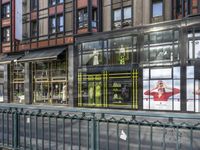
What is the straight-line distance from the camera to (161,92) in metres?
22.7

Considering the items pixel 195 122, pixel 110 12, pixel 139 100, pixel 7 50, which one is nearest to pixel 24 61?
pixel 7 50

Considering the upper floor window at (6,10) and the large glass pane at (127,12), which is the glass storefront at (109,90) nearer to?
the large glass pane at (127,12)

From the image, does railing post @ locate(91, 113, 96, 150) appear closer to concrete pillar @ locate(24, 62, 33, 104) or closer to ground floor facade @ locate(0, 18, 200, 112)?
ground floor facade @ locate(0, 18, 200, 112)

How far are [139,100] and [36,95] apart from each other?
12.9 meters

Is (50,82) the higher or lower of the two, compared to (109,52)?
lower

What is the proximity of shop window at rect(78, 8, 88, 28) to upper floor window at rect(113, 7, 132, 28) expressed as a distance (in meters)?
2.71

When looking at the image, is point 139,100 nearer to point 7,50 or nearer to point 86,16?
point 86,16

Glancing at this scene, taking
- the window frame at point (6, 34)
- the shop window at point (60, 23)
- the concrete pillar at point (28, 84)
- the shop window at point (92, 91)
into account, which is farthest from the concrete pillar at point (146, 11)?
the window frame at point (6, 34)

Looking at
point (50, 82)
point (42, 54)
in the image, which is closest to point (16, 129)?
point (42, 54)

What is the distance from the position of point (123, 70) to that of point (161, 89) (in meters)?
3.65

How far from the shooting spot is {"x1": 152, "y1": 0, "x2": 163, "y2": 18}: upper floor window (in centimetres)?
2403

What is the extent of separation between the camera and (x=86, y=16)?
2742cm

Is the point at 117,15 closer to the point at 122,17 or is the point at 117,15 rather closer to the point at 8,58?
the point at 122,17

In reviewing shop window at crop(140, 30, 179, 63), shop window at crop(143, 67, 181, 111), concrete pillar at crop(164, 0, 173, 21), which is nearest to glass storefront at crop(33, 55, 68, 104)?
shop window at crop(143, 67, 181, 111)
